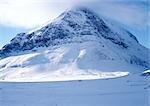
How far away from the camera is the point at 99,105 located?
3036cm

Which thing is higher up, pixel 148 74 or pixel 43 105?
pixel 43 105

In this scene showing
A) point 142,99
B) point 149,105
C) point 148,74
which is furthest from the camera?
point 148,74

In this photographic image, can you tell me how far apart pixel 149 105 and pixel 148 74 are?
158ft

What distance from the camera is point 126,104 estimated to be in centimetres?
3095

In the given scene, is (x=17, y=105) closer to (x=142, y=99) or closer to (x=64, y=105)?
(x=64, y=105)

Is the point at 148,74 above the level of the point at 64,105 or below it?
below

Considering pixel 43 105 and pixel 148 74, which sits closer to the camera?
pixel 43 105

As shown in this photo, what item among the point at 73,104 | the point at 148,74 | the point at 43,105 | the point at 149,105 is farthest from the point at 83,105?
the point at 148,74

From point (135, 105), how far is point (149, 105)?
139cm

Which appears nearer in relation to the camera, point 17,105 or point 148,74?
point 17,105

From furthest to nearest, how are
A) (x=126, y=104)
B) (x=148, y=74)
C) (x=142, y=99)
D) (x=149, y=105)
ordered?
(x=148, y=74), (x=142, y=99), (x=126, y=104), (x=149, y=105)

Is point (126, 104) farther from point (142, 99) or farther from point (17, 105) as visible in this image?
point (17, 105)

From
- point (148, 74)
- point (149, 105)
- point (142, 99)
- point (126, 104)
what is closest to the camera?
point (149, 105)

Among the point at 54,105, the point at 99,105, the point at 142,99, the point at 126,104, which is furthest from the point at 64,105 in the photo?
the point at 142,99
